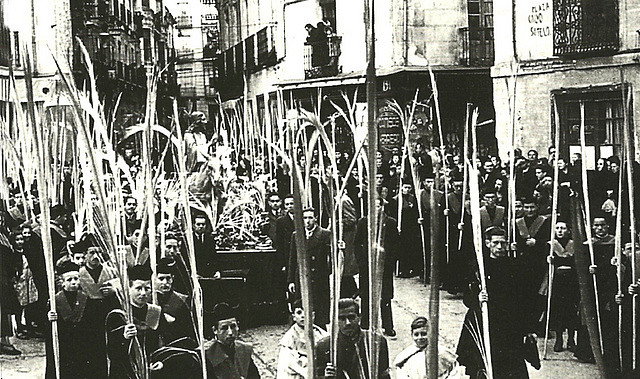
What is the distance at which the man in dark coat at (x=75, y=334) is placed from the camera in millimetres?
4434

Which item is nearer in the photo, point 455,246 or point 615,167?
point 615,167

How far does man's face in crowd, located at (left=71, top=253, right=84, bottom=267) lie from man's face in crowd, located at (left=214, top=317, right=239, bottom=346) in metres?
1.33

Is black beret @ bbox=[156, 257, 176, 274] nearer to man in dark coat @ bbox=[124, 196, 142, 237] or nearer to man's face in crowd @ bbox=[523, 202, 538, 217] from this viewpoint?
man in dark coat @ bbox=[124, 196, 142, 237]

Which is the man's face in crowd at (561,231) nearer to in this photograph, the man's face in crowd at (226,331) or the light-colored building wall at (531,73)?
the light-colored building wall at (531,73)

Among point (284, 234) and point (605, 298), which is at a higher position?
point (284, 234)

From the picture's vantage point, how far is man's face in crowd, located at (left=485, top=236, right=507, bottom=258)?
493 cm

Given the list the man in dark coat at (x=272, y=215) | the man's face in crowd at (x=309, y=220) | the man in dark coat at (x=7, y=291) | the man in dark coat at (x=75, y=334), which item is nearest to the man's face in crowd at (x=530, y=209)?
the man's face in crowd at (x=309, y=220)

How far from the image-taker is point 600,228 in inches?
209

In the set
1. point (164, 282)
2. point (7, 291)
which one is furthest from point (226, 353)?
point (7, 291)

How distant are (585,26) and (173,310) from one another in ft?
12.7

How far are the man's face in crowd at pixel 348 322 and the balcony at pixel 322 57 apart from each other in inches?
85.0

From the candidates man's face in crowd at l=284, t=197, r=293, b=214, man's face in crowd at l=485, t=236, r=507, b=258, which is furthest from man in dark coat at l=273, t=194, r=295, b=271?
man's face in crowd at l=485, t=236, r=507, b=258

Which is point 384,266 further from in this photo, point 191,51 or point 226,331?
point 191,51

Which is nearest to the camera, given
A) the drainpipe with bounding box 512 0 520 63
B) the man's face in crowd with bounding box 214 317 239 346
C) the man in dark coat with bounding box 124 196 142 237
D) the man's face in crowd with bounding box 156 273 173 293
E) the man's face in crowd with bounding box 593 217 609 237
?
the man's face in crowd with bounding box 214 317 239 346
